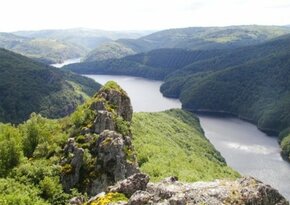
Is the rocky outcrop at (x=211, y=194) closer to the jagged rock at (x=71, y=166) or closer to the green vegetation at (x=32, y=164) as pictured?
the green vegetation at (x=32, y=164)

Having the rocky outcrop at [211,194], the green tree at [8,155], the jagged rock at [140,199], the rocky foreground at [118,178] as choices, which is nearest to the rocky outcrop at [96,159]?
the rocky foreground at [118,178]

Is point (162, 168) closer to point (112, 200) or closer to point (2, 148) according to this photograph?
point (2, 148)

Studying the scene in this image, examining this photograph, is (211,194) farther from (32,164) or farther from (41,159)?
(41,159)

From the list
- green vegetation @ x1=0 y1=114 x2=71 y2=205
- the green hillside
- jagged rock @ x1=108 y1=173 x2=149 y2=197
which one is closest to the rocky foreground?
jagged rock @ x1=108 y1=173 x2=149 y2=197

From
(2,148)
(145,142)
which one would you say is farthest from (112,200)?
(145,142)

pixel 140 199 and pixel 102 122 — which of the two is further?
pixel 102 122

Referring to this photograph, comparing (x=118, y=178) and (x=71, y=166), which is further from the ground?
(x=71, y=166)

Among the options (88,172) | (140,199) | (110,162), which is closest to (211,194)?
(140,199)
